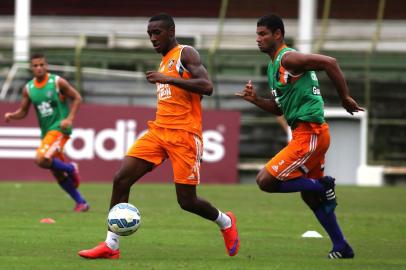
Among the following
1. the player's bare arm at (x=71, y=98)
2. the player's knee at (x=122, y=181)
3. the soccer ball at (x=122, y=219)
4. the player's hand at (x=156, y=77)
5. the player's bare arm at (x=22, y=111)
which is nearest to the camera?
the player's hand at (x=156, y=77)

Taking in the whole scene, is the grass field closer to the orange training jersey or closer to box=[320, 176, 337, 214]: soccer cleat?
box=[320, 176, 337, 214]: soccer cleat

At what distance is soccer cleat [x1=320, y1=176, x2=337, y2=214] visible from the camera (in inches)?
426

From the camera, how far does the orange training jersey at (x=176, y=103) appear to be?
10.8 meters

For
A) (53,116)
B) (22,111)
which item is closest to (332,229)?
(53,116)

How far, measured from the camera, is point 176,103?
1081 centimetres

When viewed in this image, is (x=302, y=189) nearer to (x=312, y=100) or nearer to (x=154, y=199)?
(x=312, y=100)

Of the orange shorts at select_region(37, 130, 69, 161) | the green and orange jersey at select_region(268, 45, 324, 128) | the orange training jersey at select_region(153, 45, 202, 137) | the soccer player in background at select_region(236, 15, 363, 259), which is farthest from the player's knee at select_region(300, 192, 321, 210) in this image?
the orange shorts at select_region(37, 130, 69, 161)

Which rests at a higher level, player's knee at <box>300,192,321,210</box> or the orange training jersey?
the orange training jersey

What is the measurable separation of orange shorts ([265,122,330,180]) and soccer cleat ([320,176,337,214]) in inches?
7.8

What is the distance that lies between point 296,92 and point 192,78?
42.7 inches

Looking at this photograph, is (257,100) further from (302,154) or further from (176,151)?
(176,151)

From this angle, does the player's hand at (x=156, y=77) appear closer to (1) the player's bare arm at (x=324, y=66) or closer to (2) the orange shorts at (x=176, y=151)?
(2) the orange shorts at (x=176, y=151)

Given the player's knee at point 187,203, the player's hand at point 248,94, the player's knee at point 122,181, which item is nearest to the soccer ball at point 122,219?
the player's knee at point 122,181

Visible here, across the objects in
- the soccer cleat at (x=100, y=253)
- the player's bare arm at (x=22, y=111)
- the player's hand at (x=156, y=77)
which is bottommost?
the player's bare arm at (x=22, y=111)
